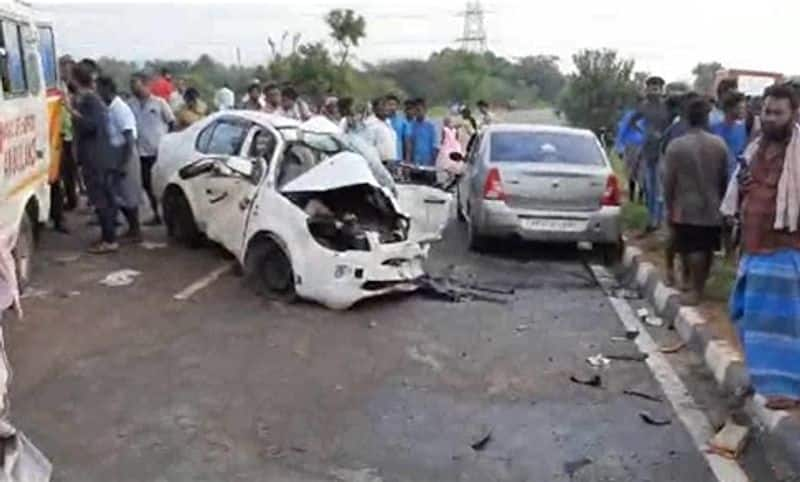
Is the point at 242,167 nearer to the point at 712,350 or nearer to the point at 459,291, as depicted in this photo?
the point at 459,291

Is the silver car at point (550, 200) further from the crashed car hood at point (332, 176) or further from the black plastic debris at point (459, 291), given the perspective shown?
the crashed car hood at point (332, 176)

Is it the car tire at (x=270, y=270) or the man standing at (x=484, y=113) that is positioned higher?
the car tire at (x=270, y=270)

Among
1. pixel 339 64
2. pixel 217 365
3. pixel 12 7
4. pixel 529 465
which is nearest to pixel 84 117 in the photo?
pixel 12 7

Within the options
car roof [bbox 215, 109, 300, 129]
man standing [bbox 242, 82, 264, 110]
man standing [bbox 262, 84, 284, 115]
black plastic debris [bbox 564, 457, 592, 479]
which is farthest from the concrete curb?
man standing [bbox 242, 82, 264, 110]

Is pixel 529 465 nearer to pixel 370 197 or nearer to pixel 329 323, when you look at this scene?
pixel 329 323

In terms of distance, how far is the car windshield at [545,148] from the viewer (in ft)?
46.7

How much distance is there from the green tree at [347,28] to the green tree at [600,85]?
14.9 m

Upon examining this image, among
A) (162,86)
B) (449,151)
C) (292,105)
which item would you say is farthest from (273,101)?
(162,86)

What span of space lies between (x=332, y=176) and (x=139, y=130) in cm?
463

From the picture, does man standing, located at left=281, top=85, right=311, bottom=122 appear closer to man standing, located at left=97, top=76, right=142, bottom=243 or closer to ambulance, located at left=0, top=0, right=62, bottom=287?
man standing, located at left=97, top=76, right=142, bottom=243

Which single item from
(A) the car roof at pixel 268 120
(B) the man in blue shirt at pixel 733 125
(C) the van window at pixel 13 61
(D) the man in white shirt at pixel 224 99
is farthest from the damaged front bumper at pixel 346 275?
(D) the man in white shirt at pixel 224 99

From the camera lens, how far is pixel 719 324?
9773 mm

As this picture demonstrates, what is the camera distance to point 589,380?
8.52m

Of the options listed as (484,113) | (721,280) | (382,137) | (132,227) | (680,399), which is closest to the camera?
(680,399)
